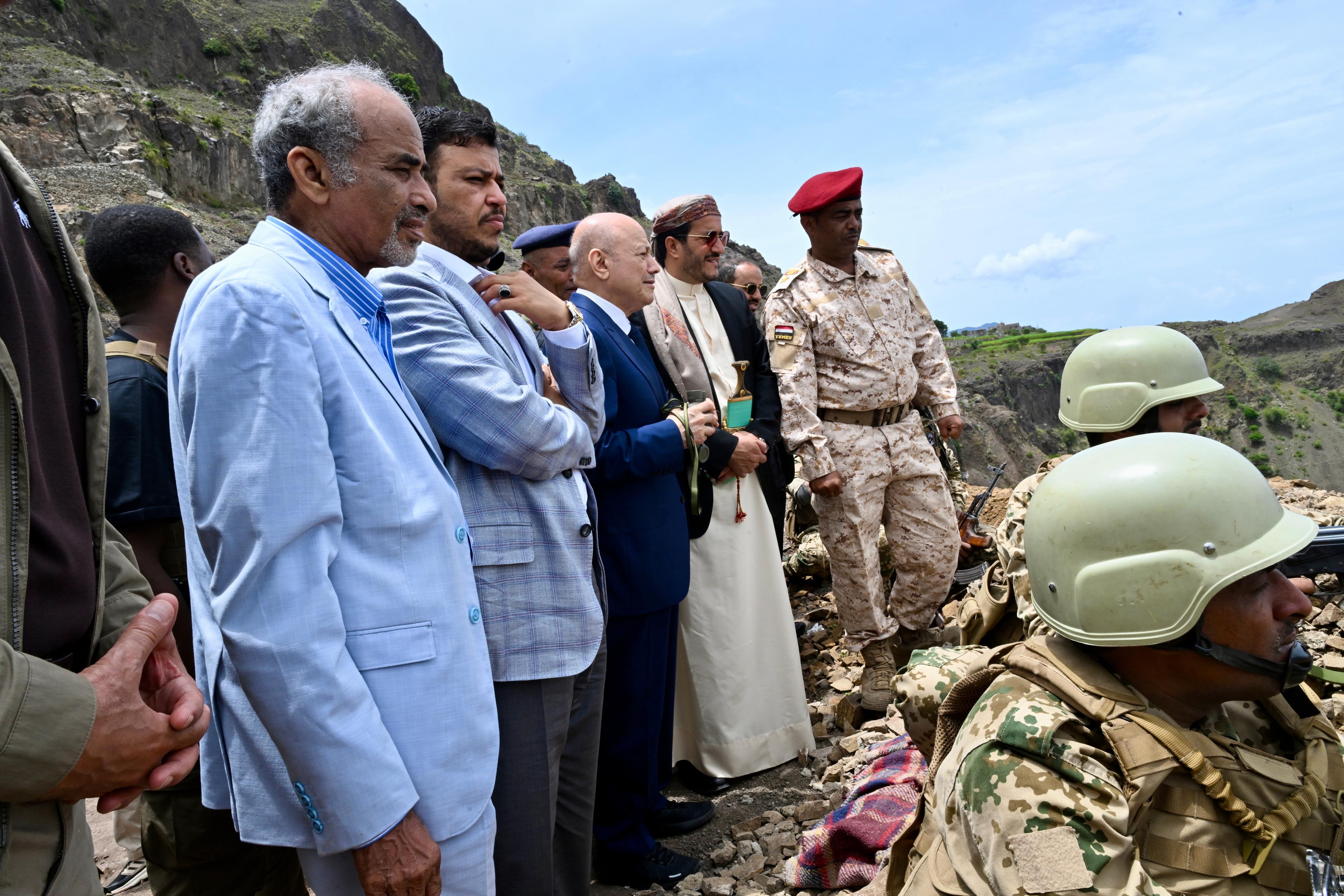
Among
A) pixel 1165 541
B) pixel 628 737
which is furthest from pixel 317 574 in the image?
pixel 628 737

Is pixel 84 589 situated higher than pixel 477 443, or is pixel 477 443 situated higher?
pixel 477 443

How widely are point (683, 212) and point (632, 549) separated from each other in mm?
1886

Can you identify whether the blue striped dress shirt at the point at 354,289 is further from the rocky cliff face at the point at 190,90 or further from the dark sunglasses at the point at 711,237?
the dark sunglasses at the point at 711,237

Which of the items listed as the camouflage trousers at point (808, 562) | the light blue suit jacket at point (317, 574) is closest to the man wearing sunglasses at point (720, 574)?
the light blue suit jacket at point (317, 574)

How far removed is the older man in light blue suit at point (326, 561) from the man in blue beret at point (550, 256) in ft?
7.28

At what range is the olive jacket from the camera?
1.03 meters

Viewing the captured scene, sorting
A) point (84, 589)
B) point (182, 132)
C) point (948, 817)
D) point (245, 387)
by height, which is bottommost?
point (948, 817)

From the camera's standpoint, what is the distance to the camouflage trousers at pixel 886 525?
453cm

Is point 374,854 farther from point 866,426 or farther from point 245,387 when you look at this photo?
point 866,426

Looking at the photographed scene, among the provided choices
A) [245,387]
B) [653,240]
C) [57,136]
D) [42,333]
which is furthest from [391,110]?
[57,136]

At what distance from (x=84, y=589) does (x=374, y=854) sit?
659 millimetres

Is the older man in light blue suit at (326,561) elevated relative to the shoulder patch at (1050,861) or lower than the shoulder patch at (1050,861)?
elevated

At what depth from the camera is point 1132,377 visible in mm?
2980

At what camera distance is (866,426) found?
15.1 feet
